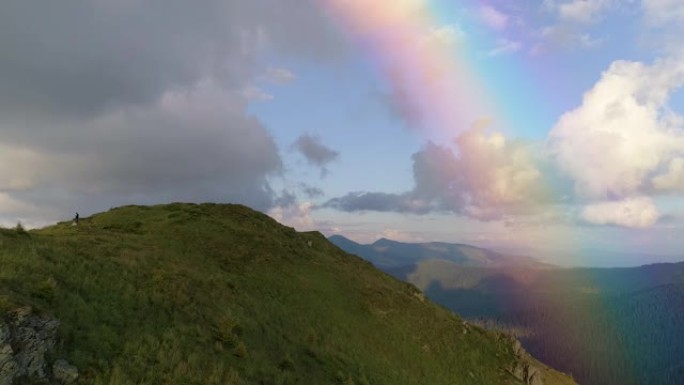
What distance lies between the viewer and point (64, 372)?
19.9 m

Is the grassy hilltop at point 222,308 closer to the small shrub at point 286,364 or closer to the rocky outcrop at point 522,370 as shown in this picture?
the small shrub at point 286,364

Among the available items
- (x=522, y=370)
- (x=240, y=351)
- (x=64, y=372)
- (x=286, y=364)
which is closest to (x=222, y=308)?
(x=240, y=351)

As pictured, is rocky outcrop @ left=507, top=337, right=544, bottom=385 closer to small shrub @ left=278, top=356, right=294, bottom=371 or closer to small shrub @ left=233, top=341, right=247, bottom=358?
small shrub @ left=278, top=356, right=294, bottom=371

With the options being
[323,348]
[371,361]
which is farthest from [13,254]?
[371,361]

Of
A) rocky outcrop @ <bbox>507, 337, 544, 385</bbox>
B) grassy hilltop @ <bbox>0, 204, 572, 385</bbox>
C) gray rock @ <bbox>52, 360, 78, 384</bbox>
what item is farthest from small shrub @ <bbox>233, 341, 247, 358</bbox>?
rocky outcrop @ <bbox>507, 337, 544, 385</bbox>

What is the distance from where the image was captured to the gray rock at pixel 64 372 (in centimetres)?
1969

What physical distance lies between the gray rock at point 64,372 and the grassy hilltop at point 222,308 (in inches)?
14.5

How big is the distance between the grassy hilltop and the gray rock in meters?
0.37

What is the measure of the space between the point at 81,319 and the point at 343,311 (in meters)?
33.3

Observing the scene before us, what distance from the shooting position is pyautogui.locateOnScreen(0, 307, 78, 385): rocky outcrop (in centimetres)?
1845

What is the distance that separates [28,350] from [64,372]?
1.78 meters

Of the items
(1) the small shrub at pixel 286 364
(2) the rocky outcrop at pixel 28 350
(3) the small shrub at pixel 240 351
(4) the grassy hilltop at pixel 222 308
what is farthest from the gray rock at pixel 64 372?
(1) the small shrub at pixel 286 364

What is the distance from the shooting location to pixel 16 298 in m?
21.2

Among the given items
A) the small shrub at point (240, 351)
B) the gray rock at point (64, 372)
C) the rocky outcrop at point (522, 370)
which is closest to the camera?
the gray rock at point (64, 372)
